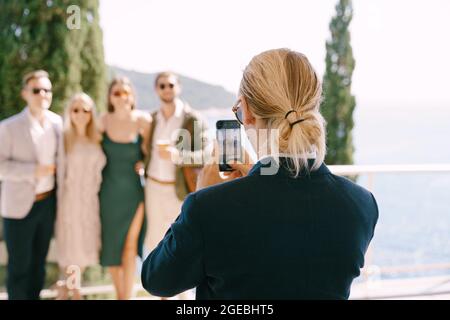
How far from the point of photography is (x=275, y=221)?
34.8 inches

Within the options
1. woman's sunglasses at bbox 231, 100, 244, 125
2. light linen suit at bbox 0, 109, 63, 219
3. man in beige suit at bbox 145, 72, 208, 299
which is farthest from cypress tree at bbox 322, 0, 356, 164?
woman's sunglasses at bbox 231, 100, 244, 125

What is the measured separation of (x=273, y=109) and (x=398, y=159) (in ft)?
15.9

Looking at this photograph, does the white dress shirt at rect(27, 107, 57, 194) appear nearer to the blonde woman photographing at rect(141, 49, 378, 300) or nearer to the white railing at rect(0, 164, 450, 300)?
the white railing at rect(0, 164, 450, 300)

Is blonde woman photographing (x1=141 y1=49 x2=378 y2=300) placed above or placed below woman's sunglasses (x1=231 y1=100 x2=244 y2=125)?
below

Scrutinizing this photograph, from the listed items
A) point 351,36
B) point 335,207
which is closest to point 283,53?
point 335,207

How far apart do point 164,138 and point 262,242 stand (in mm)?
2022

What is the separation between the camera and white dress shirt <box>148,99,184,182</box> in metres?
2.85

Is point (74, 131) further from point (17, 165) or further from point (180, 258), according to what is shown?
point (180, 258)

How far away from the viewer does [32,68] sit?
3.18 m

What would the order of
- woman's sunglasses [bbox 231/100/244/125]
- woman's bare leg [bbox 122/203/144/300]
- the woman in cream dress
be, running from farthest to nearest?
woman's bare leg [bbox 122/203/144/300] < the woman in cream dress < woman's sunglasses [bbox 231/100/244/125]

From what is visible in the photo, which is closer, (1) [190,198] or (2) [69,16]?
(1) [190,198]

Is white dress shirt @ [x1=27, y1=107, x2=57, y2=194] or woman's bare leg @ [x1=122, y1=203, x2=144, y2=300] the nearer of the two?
white dress shirt @ [x1=27, y1=107, x2=57, y2=194]

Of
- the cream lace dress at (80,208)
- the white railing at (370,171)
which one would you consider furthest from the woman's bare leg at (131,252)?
the white railing at (370,171)

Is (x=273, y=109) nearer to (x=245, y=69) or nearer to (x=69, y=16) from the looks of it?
(x=245, y=69)
